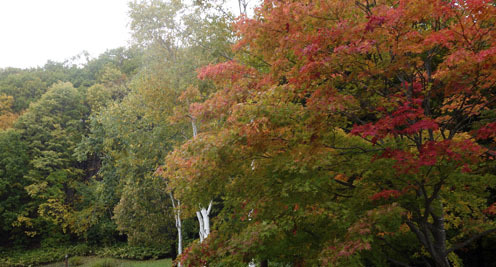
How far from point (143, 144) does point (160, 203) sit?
301cm

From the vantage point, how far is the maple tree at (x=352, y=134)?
3770 millimetres

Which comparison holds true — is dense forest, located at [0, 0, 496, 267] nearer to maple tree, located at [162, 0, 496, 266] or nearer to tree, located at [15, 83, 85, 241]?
maple tree, located at [162, 0, 496, 266]

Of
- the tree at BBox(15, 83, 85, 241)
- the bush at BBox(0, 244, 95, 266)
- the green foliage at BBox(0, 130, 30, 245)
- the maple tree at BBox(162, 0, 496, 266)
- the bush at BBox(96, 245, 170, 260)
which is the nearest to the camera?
the maple tree at BBox(162, 0, 496, 266)

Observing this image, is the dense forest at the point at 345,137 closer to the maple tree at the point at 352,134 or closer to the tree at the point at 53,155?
the maple tree at the point at 352,134

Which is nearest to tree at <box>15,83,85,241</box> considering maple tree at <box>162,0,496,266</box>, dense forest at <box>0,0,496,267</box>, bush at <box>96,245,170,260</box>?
bush at <box>96,245,170,260</box>

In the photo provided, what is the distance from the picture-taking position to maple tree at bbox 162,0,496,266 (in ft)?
12.4

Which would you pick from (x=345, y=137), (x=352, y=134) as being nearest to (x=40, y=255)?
(x=345, y=137)

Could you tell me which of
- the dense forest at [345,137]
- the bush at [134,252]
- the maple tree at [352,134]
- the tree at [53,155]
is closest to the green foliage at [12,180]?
the tree at [53,155]

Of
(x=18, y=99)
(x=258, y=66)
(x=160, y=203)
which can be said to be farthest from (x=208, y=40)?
(x=18, y=99)

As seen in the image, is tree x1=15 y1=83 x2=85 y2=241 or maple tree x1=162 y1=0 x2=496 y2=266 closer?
maple tree x1=162 y1=0 x2=496 y2=266

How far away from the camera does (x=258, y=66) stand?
22.5 ft

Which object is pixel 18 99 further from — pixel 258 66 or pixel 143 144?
pixel 258 66

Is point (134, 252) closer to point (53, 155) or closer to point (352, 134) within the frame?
point (53, 155)

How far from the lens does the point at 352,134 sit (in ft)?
→ 15.9
